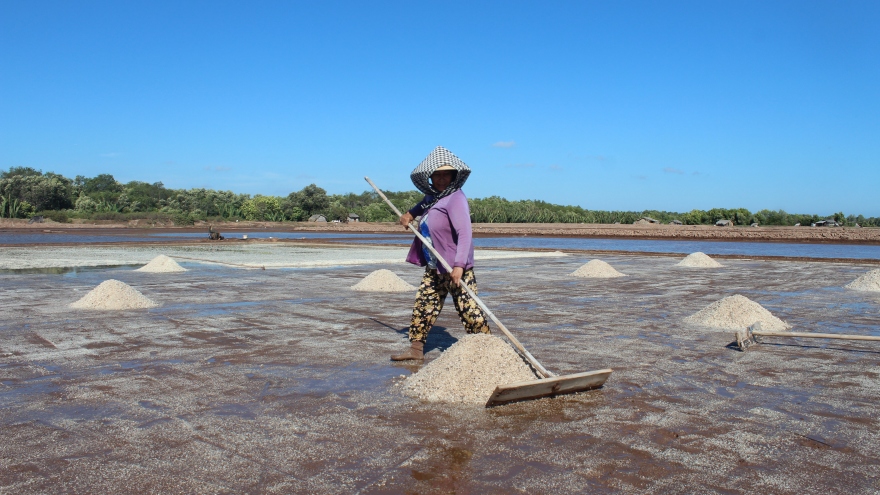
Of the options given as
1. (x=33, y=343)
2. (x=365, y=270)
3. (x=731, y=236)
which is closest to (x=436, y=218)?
(x=33, y=343)

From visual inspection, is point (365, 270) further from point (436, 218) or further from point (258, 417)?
point (258, 417)

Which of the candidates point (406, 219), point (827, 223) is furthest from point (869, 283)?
point (827, 223)

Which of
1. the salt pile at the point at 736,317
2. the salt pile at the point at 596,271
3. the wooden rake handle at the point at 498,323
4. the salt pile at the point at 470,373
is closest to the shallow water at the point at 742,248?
the salt pile at the point at 596,271

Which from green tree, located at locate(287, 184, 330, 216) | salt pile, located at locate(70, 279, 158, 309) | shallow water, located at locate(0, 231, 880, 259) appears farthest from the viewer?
green tree, located at locate(287, 184, 330, 216)

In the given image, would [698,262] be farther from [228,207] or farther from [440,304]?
[228,207]

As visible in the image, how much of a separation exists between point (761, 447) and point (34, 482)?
11.1 ft

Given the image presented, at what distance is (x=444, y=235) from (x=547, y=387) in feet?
4.69

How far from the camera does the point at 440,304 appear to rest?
16.7 ft

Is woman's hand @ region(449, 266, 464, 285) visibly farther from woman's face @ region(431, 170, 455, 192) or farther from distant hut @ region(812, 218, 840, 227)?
distant hut @ region(812, 218, 840, 227)

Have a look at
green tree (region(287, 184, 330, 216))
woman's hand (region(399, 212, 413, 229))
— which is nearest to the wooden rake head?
woman's hand (region(399, 212, 413, 229))

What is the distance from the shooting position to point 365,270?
50.7ft

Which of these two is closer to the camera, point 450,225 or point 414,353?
point 450,225

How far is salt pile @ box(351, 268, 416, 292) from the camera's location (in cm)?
1066

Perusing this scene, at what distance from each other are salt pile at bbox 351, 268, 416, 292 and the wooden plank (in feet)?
21.1
